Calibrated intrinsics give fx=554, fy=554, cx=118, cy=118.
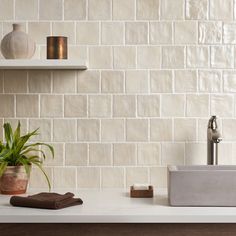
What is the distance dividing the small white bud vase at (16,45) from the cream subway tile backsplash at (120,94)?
19 centimetres

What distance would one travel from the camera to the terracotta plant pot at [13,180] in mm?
2553

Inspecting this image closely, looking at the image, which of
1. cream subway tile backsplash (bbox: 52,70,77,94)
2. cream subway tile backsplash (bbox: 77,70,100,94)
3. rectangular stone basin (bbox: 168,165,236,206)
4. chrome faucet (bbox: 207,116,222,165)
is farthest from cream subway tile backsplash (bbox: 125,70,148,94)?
rectangular stone basin (bbox: 168,165,236,206)

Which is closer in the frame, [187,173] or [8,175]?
[187,173]

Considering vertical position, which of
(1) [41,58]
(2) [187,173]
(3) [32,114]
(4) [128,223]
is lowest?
(4) [128,223]

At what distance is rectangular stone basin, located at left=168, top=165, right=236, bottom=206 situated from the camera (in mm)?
2273

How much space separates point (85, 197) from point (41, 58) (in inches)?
30.1

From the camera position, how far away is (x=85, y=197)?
2.54 meters

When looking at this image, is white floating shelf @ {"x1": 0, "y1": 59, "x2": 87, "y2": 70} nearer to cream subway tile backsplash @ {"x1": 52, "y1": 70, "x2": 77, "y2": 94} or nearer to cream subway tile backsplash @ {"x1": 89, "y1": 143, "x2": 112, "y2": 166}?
cream subway tile backsplash @ {"x1": 52, "y1": 70, "x2": 77, "y2": 94}

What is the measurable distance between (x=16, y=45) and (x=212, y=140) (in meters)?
1.04

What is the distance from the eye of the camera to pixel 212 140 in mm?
2672

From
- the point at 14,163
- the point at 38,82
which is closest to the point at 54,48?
the point at 38,82

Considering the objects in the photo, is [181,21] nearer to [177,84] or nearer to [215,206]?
[177,84]

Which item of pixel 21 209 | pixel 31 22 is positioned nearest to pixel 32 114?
pixel 31 22

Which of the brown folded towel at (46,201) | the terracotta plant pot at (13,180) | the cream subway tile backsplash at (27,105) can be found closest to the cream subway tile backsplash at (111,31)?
the cream subway tile backsplash at (27,105)
